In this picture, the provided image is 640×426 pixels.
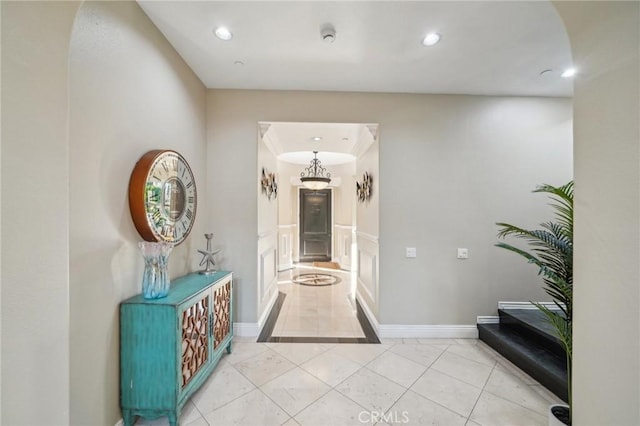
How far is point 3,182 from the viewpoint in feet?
2.18

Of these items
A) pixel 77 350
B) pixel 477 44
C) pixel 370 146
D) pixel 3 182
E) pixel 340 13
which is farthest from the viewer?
pixel 370 146

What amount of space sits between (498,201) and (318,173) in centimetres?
429

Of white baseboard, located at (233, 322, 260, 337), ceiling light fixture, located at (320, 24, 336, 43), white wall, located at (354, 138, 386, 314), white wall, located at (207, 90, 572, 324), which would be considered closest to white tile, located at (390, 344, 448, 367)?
white wall, located at (207, 90, 572, 324)

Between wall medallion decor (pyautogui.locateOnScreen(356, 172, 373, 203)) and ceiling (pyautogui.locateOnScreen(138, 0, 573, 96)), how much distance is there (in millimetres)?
1099

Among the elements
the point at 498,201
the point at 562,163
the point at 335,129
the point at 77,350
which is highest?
the point at 335,129

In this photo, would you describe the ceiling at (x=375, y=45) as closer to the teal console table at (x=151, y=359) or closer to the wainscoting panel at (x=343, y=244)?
the teal console table at (x=151, y=359)

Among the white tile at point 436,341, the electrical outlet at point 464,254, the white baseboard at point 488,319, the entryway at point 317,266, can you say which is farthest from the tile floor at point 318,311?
the electrical outlet at point 464,254

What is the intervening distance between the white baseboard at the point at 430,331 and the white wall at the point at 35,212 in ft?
8.57

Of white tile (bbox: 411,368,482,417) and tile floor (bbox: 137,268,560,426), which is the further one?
white tile (bbox: 411,368,482,417)

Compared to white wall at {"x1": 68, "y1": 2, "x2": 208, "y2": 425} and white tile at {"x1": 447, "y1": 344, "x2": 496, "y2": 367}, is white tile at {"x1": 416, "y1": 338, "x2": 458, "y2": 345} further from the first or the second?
white wall at {"x1": 68, "y1": 2, "x2": 208, "y2": 425}

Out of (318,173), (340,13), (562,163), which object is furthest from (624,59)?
(318,173)

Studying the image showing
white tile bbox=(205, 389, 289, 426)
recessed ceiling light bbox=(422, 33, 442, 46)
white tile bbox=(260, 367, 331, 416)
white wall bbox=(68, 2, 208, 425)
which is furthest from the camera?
recessed ceiling light bbox=(422, 33, 442, 46)

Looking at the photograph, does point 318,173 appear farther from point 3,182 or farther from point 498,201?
point 3,182

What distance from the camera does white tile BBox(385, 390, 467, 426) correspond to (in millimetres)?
1602
